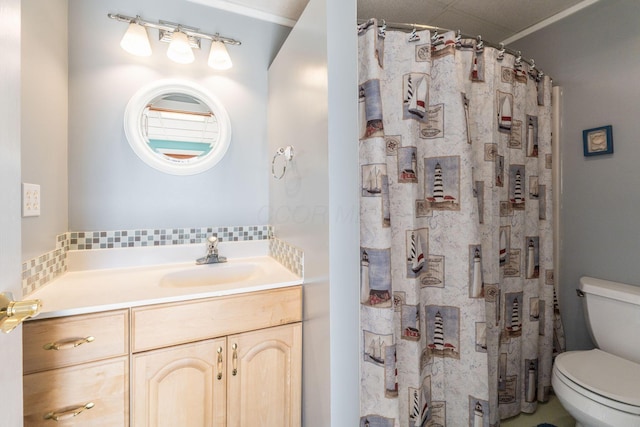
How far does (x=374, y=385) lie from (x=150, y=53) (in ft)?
6.58

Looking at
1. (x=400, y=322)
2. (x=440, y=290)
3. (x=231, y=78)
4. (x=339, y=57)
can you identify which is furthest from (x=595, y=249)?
(x=231, y=78)

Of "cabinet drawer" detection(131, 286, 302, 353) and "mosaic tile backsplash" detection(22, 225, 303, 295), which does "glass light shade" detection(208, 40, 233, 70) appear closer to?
"mosaic tile backsplash" detection(22, 225, 303, 295)

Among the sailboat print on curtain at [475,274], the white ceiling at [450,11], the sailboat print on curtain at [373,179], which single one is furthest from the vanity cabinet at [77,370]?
the white ceiling at [450,11]

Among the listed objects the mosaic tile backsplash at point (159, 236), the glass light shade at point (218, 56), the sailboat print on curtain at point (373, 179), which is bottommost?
the mosaic tile backsplash at point (159, 236)

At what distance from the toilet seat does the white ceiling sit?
79.6 inches

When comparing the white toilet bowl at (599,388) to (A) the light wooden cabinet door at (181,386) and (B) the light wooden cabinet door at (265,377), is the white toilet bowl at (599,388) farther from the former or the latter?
(A) the light wooden cabinet door at (181,386)

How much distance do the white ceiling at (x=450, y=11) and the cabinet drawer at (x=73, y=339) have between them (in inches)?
68.5

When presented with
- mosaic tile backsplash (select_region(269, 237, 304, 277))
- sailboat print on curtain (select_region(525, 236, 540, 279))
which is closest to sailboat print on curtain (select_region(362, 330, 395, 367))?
mosaic tile backsplash (select_region(269, 237, 304, 277))

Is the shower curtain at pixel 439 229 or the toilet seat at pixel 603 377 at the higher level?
the shower curtain at pixel 439 229

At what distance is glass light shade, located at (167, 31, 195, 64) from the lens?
1398 millimetres

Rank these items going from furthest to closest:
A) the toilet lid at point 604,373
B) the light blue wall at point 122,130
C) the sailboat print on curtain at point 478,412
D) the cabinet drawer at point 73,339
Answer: the light blue wall at point 122,130, the sailboat print on curtain at point 478,412, the toilet lid at point 604,373, the cabinet drawer at point 73,339

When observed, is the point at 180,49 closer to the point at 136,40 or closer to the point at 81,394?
the point at 136,40

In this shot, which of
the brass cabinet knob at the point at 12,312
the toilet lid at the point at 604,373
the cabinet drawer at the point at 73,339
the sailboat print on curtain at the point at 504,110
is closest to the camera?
the brass cabinet knob at the point at 12,312

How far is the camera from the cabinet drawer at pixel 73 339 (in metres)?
0.82
